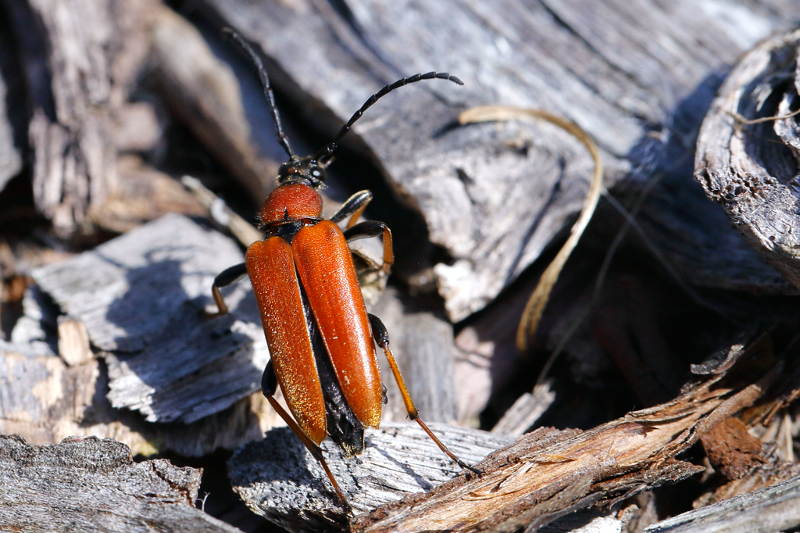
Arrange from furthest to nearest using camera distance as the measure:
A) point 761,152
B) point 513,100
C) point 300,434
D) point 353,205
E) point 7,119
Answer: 1. point 7,119
2. point 513,100
3. point 353,205
4. point 761,152
5. point 300,434

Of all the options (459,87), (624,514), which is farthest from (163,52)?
(624,514)

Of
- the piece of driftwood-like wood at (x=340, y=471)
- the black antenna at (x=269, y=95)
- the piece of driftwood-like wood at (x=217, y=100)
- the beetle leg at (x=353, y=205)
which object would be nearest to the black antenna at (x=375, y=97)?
the black antenna at (x=269, y=95)

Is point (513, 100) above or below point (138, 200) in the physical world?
below

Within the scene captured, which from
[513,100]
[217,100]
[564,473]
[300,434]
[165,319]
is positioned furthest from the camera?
[217,100]

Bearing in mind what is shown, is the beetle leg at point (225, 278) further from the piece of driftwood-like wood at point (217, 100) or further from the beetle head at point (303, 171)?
the piece of driftwood-like wood at point (217, 100)

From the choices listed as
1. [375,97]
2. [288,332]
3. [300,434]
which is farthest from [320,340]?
[375,97]

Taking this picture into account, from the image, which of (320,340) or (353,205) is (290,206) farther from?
(320,340)
